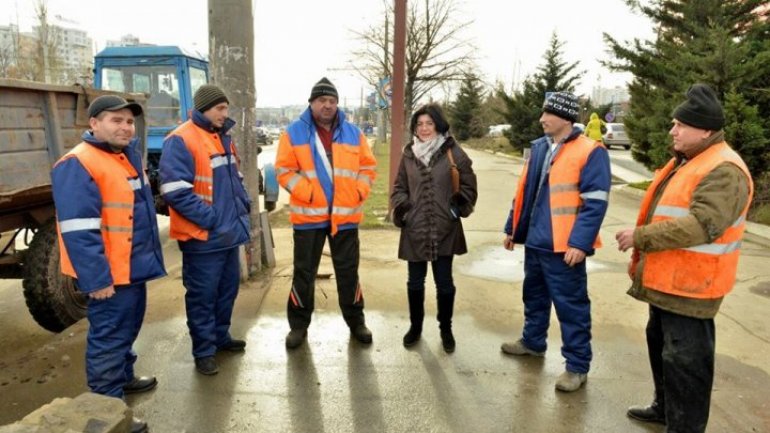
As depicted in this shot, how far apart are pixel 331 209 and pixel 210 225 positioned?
0.82m

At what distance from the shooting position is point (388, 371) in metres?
3.55

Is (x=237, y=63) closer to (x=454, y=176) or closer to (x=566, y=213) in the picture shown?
(x=454, y=176)

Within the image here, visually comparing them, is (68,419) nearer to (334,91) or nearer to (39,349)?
(39,349)

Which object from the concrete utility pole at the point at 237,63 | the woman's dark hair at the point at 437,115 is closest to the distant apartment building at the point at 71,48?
the concrete utility pole at the point at 237,63

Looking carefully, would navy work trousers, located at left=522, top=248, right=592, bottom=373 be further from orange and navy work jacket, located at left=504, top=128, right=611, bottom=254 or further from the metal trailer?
the metal trailer

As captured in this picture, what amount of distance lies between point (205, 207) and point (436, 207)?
1.50m

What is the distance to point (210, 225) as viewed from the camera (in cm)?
335

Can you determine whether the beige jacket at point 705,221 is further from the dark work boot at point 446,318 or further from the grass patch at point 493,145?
the grass patch at point 493,145

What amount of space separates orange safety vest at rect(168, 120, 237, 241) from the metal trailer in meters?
1.01

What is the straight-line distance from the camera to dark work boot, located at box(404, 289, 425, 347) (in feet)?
12.9

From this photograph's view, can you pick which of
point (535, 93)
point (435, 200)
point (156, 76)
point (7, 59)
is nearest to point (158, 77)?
point (156, 76)

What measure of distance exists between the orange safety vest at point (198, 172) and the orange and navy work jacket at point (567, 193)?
6.60 feet

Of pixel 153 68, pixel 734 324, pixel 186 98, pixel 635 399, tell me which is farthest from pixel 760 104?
pixel 153 68

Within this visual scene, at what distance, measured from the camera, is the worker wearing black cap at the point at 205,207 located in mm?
3256
